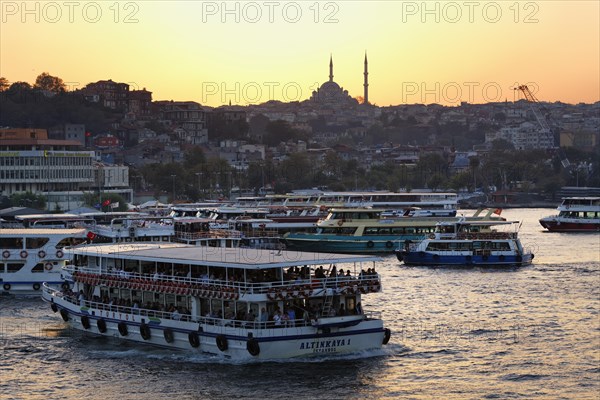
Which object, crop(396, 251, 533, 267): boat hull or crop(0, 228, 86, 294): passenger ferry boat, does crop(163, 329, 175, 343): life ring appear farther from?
crop(396, 251, 533, 267): boat hull

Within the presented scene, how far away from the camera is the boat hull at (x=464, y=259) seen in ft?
162

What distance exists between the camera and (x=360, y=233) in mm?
57688

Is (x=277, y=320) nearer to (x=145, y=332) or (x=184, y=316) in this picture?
(x=184, y=316)

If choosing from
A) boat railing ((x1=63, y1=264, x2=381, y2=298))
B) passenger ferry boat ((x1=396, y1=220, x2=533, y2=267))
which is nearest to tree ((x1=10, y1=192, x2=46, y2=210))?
passenger ferry boat ((x1=396, y1=220, x2=533, y2=267))

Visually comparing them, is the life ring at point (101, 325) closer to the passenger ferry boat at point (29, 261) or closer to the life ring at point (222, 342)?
the life ring at point (222, 342)

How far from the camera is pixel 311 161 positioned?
139 metres

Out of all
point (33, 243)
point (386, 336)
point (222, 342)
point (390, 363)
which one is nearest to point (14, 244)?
point (33, 243)

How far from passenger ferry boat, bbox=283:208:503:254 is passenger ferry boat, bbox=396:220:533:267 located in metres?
6.26

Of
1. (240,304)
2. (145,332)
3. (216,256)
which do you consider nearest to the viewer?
(240,304)

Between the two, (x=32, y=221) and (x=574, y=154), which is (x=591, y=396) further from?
(x=574, y=154)

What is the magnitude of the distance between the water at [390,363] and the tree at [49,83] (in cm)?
Answer: 12142

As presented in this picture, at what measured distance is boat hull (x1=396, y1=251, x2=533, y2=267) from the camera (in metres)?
49.4

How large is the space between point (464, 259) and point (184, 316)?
22717 millimetres

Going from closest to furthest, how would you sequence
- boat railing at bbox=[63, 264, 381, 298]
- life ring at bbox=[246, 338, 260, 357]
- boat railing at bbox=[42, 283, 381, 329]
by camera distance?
life ring at bbox=[246, 338, 260, 357] → boat railing at bbox=[42, 283, 381, 329] → boat railing at bbox=[63, 264, 381, 298]
